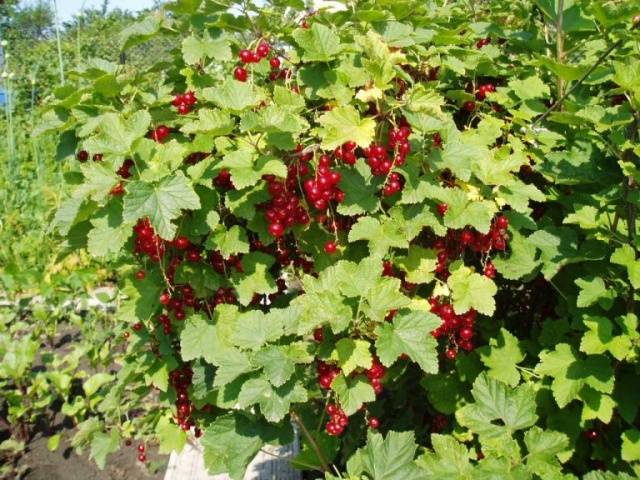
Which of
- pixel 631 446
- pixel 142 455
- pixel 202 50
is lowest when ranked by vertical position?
pixel 142 455

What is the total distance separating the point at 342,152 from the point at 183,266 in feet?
1.88

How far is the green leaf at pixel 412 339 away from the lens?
1570 mm

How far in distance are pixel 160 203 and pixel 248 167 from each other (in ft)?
0.80

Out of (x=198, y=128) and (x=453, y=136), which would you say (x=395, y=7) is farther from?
(x=198, y=128)

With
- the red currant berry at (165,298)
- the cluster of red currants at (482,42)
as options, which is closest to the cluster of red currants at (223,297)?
the red currant berry at (165,298)

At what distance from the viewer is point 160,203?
151 centimetres

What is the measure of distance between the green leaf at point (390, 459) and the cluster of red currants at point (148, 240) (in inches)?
30.9

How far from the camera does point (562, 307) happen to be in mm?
2082

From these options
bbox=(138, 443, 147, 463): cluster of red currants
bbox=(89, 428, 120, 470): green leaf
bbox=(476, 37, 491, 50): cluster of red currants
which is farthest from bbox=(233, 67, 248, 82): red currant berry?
bbox=(138, 443, 147, 463): cluster of red currants

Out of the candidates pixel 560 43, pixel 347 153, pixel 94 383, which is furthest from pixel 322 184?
pixel 94 383

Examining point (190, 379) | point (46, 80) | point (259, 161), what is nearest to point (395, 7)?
point (259, 161)

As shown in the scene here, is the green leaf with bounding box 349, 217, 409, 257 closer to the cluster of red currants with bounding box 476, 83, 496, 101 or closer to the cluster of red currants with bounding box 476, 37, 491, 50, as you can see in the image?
the cluster of red currants with bounding box 476, 83, 496, 101

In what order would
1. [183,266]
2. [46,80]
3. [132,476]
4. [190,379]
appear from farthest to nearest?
[46,80] → [132,476] → [190,379] → [183,266]

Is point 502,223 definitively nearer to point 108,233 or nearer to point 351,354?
point 351,354
